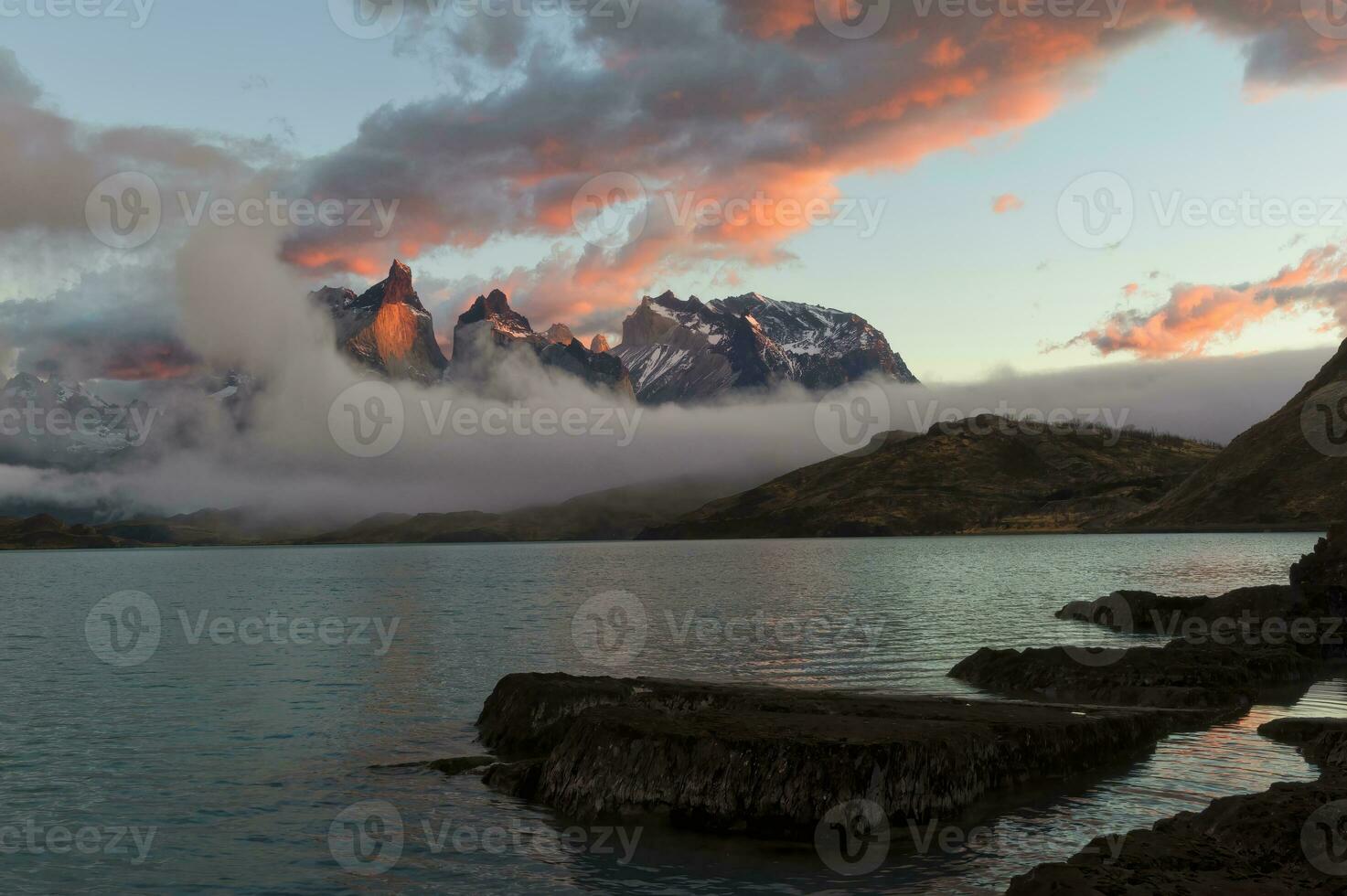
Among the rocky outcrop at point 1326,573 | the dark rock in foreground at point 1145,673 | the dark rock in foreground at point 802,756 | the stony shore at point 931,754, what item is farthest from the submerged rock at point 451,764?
the rocky outcrop at point 1326,573

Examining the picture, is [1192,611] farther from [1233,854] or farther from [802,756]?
[1233,854]

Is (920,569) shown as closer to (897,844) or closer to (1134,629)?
(1134,629)

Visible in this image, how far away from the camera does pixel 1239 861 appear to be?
1944 centimetres

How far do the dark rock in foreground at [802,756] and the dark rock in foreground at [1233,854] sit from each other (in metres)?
6.90

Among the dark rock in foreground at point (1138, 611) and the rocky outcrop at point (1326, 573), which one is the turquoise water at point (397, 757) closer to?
the dark rock in foreground at point (1138, 611)

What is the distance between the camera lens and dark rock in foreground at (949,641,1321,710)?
4366cm

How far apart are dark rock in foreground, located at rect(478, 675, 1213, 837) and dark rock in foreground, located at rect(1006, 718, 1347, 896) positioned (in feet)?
22.7

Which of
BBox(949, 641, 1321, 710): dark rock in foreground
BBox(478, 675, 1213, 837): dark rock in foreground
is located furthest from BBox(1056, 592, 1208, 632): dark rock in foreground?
BBox(478, 675, 1213, 837): dark rock in foreground

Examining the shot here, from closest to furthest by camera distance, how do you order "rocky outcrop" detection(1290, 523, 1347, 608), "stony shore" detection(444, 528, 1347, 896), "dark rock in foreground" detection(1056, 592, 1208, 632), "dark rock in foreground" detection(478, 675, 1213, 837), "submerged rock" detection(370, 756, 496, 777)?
"stony shore" detection(444, 528, 1347, 896) → "dark rock in foreground" detection(478, 675, 1213, 837) → "submerged rock" detection(370, 756, 496, 777) → "rocky outcrop" detection(1290, 523, 1347, 608) → "dark rock in foreground" detection(1056, 592, 1208, 632)

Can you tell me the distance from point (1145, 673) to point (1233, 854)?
28218 millimetres

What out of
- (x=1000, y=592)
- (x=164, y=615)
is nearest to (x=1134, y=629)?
(x=1000, y=592)

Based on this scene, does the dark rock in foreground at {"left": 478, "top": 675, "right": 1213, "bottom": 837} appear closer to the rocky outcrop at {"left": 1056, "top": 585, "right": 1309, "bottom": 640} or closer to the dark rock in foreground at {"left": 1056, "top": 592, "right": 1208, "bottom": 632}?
the rocky outcrop at {"left": 1056, "top": 585, "right": 1309, "bottom": 640}

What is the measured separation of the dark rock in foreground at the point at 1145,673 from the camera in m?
43.7

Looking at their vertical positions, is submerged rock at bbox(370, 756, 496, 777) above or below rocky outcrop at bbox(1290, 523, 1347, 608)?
below
